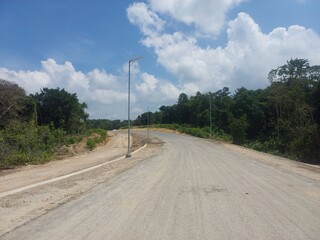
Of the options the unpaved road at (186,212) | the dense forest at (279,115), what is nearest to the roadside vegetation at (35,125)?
Result: the unpaved road at (186,212)

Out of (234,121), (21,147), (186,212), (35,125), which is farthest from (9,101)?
(186,212)

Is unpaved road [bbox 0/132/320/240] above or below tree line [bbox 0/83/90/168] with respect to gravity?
below

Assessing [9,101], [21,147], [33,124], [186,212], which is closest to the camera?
[186,212]

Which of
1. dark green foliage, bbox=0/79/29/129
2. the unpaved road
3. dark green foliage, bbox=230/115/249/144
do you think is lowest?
the unpaved road

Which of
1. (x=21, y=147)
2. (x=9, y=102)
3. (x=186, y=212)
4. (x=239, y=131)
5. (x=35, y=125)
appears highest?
(x=9, y=102)

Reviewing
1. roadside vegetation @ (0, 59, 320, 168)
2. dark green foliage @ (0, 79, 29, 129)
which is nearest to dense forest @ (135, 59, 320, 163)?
roadside vegetation @ (0, 59, 320, 168)

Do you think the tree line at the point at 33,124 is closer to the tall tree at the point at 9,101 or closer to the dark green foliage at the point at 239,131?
the tall tree at the point at 9,101

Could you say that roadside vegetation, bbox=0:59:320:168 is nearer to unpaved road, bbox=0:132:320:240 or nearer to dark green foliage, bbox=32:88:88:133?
dark green foliage, bbox=32:88:88:133

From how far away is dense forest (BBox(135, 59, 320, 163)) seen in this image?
157ft

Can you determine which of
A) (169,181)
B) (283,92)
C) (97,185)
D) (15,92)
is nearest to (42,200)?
(97,185)

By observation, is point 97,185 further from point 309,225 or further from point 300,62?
point 300,62

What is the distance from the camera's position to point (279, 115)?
225 feet

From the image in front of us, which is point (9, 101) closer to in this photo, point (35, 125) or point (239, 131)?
point (35, 125)

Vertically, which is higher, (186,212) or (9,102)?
(9,102)
